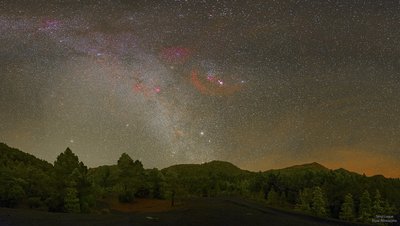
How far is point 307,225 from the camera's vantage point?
3447cm

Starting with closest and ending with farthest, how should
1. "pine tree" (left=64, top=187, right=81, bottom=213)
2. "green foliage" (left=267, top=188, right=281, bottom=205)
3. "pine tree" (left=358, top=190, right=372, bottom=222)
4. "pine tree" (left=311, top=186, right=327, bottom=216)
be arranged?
"pine tree" (left=64, top=187, right=81, bottom=213)
"pine tree" (left=358, top=190, right=372, bottom=222)
"pine tree" (left=311, top=186, right=327, bottom=216)
"green foliage" (left=267, top=188, right=281, bottom=205)

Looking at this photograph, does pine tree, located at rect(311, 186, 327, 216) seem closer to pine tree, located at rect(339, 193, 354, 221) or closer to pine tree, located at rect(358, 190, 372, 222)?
pine tree, located at rect(339, 193, 354, 221)

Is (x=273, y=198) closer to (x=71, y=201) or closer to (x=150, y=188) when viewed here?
(x=150, y=188)

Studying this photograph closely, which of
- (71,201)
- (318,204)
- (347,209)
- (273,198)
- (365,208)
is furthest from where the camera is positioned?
(273,198)

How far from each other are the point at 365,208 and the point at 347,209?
3.30 metres

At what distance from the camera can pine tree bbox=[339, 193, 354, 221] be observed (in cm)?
8269

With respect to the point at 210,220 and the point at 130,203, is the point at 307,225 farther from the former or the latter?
the point at 130,203

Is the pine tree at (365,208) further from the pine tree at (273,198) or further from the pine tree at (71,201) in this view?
the pine tree at (71,201)

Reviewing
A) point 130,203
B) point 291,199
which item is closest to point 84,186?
point 130,203

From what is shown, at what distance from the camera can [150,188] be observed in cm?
8881

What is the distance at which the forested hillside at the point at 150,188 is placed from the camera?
58.9 metres

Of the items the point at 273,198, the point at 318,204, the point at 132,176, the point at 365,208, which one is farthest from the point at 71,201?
the point at 273,198

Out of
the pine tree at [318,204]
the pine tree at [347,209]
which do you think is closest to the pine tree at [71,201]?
the pine tree at [318,204]

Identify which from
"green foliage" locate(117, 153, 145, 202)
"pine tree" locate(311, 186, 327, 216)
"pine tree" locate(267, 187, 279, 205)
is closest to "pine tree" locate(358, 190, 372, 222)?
"pine tree" locate(311, 186, 327, 216)
